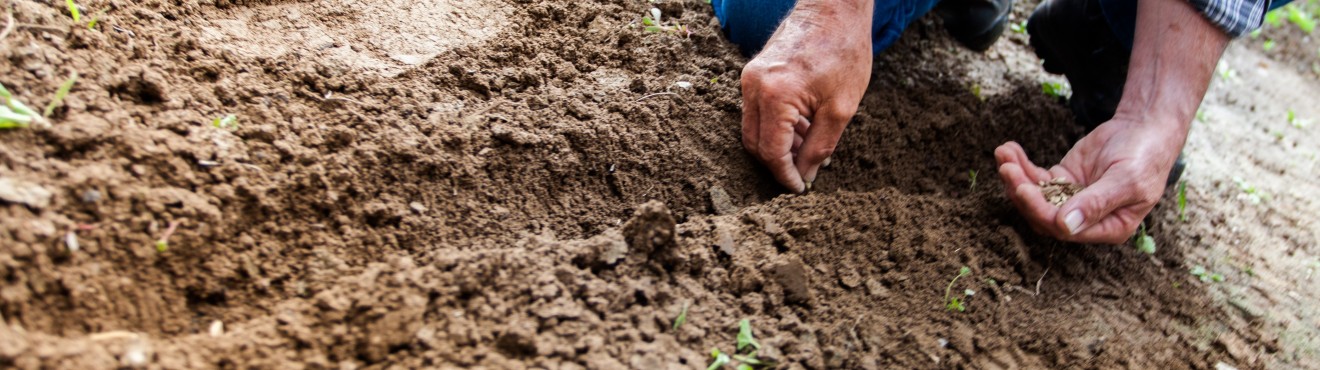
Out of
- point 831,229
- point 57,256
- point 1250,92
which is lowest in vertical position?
point 1250,92

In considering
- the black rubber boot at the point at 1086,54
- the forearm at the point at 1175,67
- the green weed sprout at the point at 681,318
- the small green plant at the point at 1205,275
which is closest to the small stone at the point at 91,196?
the green weed sprout at the point at 681,318

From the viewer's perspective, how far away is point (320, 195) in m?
1.41

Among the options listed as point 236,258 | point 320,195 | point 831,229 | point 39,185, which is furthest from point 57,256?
point 831,229

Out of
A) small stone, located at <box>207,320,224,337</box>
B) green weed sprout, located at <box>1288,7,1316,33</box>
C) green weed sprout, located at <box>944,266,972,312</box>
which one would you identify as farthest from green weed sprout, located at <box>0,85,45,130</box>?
green weed sprout, located at <box>1288,7,1316,33</box>

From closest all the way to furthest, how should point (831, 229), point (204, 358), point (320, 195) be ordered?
point (204, 358)
point (320, 195)
point (831, 229)

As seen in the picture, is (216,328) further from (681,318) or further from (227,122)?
(681,318)

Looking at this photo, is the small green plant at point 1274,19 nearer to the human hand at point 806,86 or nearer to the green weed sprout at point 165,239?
the human hand at point 806,86

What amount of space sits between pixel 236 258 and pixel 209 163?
0.60 feet

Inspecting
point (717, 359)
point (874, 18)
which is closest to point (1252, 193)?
point (874, 18)

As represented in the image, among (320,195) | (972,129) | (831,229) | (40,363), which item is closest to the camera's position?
(40,363)

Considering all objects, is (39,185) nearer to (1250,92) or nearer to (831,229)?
(831,229)

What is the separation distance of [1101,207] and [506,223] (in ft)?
4.43

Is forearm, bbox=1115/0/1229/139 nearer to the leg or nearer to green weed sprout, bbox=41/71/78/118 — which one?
the leg

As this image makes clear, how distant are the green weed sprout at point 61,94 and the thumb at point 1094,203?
1.99 meters
